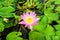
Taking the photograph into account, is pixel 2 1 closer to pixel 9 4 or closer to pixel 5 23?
pixel 9 4

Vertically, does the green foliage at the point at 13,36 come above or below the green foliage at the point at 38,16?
below

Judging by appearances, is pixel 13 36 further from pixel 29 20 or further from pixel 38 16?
pixel 38 16

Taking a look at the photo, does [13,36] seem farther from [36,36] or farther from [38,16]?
[38,16]

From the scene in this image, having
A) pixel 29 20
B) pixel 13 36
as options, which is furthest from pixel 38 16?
pixel 13 36

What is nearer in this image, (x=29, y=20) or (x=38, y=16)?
(x=29, y=20)

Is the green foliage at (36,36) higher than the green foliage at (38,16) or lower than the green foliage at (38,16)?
lower

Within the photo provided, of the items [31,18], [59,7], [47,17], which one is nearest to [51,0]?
[59,7]

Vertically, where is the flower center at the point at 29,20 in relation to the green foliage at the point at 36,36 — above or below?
above

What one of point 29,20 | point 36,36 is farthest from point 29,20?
point 36,36

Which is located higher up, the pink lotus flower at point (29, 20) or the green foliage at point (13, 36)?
the pink lotus flower at point (29, 20)

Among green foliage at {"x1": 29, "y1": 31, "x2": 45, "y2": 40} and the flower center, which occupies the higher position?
the flower center

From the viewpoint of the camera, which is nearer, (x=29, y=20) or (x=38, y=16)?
(x=29, y=20)
